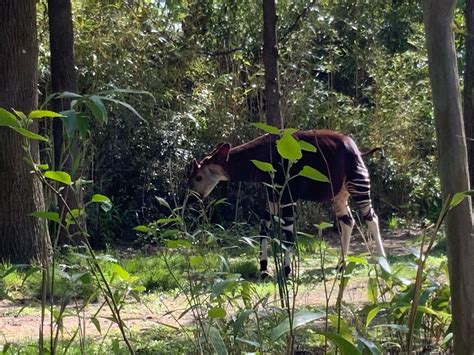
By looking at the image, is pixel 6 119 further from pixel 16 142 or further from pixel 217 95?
pixel 217 95

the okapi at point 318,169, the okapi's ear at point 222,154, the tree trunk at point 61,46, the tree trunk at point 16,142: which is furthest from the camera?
the tree trunk at point 61,46

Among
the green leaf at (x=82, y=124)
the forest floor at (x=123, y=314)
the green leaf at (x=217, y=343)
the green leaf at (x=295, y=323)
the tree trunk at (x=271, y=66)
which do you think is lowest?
the forest floor at (x=123, y=314)

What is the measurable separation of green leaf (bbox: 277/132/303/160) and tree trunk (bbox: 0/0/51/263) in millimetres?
7252

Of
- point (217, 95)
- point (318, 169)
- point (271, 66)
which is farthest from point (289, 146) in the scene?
point (217, 95)

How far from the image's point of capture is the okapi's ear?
32.6 feet

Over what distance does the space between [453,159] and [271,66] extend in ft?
25.6

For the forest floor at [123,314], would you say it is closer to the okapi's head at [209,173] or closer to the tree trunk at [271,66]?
the okapi's head at [209,173]

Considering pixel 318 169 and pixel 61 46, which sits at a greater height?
pixel 61 46

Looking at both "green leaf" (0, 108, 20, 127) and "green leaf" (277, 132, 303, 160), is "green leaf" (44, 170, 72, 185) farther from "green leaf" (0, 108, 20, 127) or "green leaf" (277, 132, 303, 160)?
"green leaf" (277, 132, 303, 160)

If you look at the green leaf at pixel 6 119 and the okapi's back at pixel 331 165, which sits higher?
the green leaf at pixel 6 119

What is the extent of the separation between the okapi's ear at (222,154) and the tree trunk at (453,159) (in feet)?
22.8

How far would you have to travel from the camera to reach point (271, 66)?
10.7m

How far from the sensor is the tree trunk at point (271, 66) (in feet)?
34.8

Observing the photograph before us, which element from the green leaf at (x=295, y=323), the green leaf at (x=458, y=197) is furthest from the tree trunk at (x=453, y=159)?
the green leaf at (x=295, y=323)
